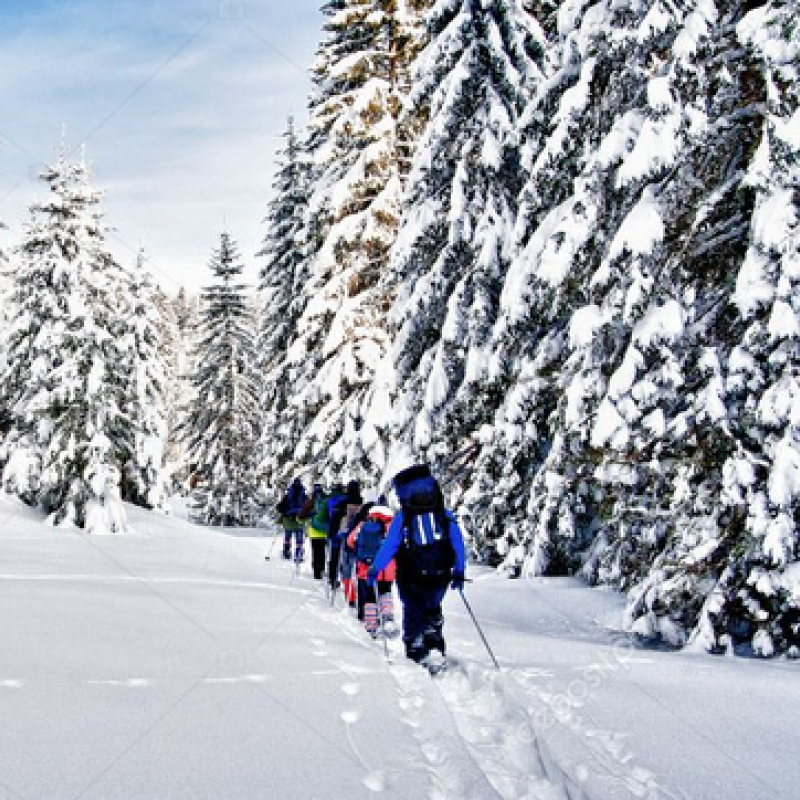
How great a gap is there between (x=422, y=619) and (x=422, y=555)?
2.27 feet

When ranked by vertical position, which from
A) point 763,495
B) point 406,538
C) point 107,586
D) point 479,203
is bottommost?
point 107,586

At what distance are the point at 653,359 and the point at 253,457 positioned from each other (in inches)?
1205

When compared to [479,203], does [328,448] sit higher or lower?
lower

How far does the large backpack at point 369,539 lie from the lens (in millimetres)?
10117

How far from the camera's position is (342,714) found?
18.2ft

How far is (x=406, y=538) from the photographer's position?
26.4ft

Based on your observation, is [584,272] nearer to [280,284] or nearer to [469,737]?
[469,737]

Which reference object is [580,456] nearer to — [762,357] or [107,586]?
[762,357]

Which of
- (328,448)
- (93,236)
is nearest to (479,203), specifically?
(328,448)

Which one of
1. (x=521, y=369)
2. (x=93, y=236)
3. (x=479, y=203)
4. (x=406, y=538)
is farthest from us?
(x=93, y=236)

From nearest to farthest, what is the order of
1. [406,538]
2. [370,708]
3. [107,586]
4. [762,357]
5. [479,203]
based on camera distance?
[370,708], [406,538], [762,357], [107,586], [479,203]

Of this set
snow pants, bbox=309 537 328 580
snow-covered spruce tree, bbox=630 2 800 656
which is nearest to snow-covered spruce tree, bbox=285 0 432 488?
A: snow pants, bbox=309 537 328 580

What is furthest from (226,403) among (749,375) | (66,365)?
(749,375)

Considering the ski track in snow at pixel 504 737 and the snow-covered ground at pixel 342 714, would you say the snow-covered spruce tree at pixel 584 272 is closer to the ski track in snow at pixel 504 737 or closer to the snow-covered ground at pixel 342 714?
Result: the snow-covered ground at pixel 342 714
